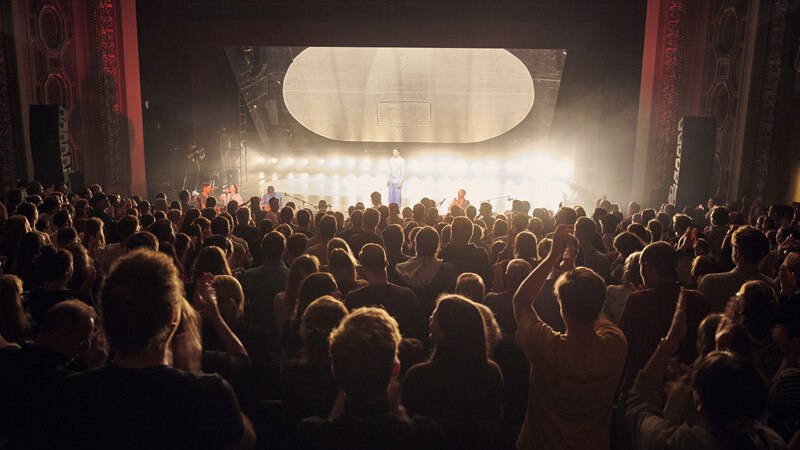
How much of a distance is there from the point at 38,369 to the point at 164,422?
0.91 meters

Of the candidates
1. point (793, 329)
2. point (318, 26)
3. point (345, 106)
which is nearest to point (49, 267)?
point (793, 329)

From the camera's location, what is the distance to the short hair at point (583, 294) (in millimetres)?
2703

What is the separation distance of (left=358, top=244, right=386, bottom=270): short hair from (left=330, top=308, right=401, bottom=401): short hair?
1861 mm

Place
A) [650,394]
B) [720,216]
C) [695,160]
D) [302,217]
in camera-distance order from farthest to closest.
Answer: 1. [695,160]
2. [302,217]
3. [720,216]
4. [650,394]

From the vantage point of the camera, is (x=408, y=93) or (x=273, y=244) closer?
(x=273, y=244)

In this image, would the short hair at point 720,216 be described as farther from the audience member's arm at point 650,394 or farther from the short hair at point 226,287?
the short hair at point 226,287

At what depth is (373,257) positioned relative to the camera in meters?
4.11

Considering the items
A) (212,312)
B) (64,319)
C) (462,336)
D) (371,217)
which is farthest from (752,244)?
(64,319)

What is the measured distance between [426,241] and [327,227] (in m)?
1.41

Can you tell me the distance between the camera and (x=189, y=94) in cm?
1745

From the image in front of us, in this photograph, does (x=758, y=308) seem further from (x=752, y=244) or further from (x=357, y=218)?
(x=357, y=218)

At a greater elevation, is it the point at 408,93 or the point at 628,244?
the point at 408,93

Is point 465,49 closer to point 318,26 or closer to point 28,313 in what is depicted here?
point 318,26

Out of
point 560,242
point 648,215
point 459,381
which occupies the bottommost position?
point 648,215
